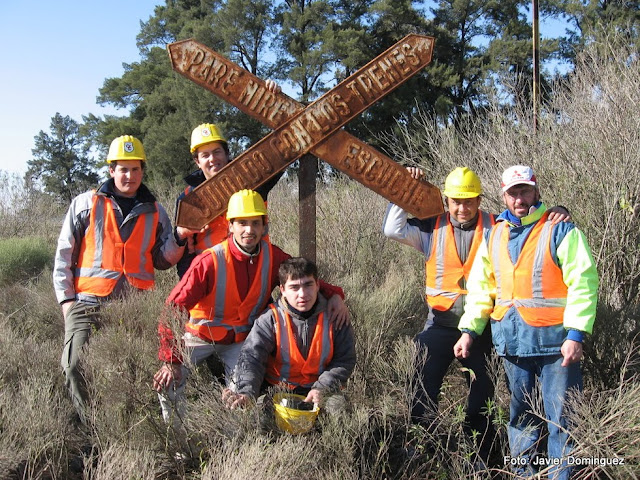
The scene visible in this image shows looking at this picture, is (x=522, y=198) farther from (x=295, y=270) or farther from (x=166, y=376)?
(x=166, y=376)

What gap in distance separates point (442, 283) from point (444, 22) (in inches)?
971

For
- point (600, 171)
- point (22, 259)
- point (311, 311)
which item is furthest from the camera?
point (22, 259)

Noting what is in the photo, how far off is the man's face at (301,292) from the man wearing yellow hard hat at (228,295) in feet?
0.52

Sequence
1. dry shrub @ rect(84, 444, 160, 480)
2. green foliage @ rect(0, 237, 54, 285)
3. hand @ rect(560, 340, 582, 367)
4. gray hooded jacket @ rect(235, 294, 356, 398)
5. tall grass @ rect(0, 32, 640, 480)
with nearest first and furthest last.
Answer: dry shrub @ rect(84, 444, 160, 480) → tall grass @ rect(0, 32, 640, 480) → hand @ rect(560, 340, 582, 367) → gray hooded jacket @ rect(235, 294, 356, 398) → green foliage @ rect(0, 237, 54, 285)

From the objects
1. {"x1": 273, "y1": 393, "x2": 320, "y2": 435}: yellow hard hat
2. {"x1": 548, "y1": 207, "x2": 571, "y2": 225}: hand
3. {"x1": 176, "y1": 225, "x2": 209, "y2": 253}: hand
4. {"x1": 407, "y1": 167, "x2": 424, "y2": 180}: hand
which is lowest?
{"x1": 273, "y1": 393, "x2": 320, "y2": 435}: yellow hard hat

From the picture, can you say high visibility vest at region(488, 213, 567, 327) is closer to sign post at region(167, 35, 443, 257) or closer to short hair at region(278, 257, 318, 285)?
sign post at region(167, 35, 443, 257)

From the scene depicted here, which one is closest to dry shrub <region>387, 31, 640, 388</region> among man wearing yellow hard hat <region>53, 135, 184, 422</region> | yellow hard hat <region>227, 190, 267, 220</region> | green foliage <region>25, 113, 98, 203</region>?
yellow hard hat <region>227, 190, 267, 220</region>

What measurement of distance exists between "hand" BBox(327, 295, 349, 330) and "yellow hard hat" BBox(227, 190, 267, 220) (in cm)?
66

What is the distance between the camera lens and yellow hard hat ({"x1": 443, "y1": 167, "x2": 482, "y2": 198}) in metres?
3.32

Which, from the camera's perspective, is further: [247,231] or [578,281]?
[247,231]

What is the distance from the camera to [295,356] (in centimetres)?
307

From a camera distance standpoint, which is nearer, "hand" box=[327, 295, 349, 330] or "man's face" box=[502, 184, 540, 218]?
"man's face" box=[502, 184, 540, 218]

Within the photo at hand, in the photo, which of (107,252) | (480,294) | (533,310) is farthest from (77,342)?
(533,310)

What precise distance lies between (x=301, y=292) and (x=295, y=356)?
36 cm
